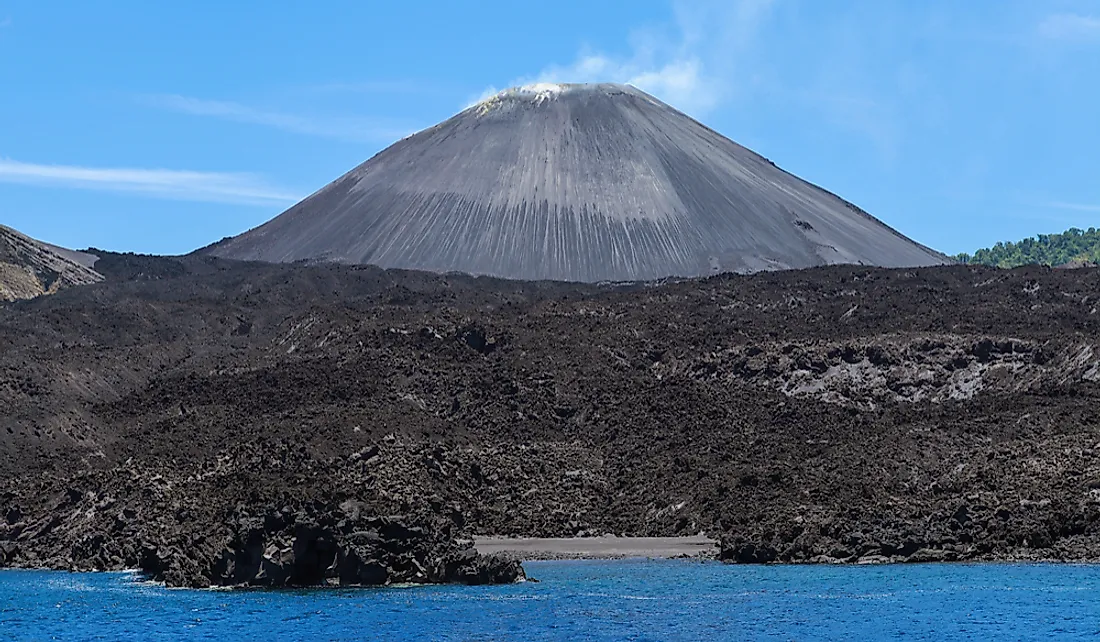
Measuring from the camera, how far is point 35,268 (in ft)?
620

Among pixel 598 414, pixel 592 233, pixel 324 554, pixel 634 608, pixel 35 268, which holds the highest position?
pixel 592 233

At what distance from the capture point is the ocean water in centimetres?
5278

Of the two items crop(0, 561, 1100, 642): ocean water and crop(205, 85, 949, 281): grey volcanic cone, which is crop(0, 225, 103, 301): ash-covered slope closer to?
crop(205, 85, 949, 281): grey volcanic cone

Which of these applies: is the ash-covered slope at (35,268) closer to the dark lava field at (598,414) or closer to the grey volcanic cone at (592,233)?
the grey volcanic cone at (592,233)

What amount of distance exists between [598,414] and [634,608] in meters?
54.1

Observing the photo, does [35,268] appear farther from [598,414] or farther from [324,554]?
[324,554]

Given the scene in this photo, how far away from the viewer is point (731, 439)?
105312 mm

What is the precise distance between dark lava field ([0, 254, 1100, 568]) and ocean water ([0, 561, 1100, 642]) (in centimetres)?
673

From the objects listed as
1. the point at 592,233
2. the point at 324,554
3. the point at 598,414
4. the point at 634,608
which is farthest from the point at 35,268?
the point at 634,608

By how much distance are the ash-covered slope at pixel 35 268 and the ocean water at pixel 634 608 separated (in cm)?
11197

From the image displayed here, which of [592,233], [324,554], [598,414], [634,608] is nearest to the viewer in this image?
[634,608]

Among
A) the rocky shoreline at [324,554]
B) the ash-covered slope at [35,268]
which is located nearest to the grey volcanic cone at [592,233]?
the ash-covered slope at [35,268]

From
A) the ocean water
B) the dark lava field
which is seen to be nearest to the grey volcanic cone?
the dark lava field

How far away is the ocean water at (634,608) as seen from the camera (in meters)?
52.8
